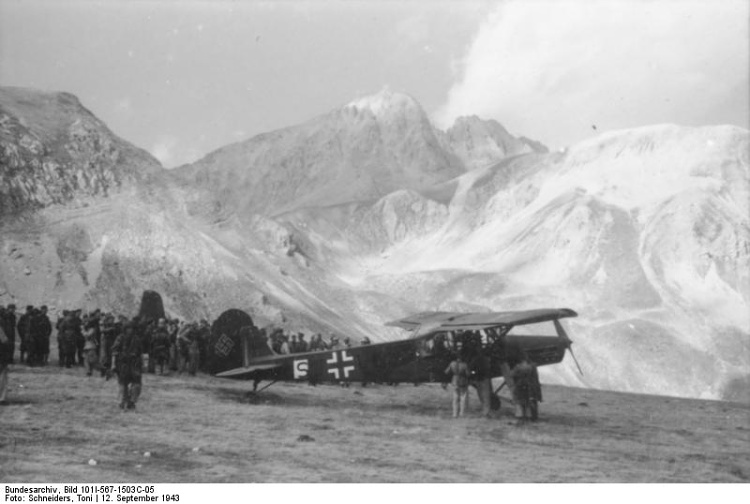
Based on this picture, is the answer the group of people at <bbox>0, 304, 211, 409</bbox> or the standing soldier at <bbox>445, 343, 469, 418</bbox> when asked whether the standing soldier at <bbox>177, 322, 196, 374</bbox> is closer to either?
the group of people at <bbox>0, 304, 211, 409</bbox>

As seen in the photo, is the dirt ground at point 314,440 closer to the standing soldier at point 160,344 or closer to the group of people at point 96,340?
the group of people at point 96,340

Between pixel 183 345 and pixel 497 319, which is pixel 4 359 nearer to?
pixel 183 345

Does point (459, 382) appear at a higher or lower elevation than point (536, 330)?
lower

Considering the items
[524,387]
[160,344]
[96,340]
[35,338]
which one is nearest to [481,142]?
[160,344]

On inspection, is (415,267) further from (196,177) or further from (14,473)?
(14,473)

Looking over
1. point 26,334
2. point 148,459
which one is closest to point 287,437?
point 148,459

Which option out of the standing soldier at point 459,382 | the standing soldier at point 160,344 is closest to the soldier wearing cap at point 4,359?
the standing soldier at point 160,344

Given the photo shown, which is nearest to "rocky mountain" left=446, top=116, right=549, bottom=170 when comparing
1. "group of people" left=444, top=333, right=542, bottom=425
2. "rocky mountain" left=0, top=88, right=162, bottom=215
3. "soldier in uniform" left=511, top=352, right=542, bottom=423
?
"rocky mountain" left=0, top=88, right=162, bottom=215

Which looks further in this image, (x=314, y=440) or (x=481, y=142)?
(x=481, y=142)
